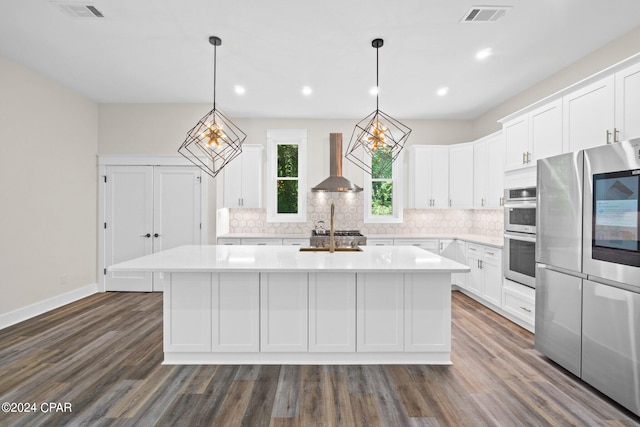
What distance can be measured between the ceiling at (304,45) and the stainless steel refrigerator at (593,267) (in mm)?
1298

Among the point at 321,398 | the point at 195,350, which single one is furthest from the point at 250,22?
the point at 321,398

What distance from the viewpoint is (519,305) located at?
3.69 m

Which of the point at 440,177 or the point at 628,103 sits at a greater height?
the point at 628,103

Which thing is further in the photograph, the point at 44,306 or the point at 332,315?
the point at 44,306

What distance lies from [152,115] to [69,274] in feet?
8.43

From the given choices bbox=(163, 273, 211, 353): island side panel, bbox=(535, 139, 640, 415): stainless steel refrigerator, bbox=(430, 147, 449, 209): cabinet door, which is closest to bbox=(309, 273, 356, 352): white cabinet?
bbox=(163, 273, 211, 353): island side panel

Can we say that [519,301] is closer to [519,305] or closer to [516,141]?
[519,305]

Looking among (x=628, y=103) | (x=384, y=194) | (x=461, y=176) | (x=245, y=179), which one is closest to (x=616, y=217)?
(x=628, y=103)

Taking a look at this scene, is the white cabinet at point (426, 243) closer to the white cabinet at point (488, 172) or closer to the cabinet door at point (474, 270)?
the cabinet door at point (474, 270)

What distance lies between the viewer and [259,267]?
2525 mm

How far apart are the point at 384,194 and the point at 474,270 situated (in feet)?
6.50

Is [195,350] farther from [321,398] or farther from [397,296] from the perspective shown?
[397,296]

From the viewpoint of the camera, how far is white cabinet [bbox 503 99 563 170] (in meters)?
3.13

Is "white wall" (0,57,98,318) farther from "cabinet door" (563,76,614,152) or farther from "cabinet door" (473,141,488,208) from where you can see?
"cabinet door" (473,141,488,208)
